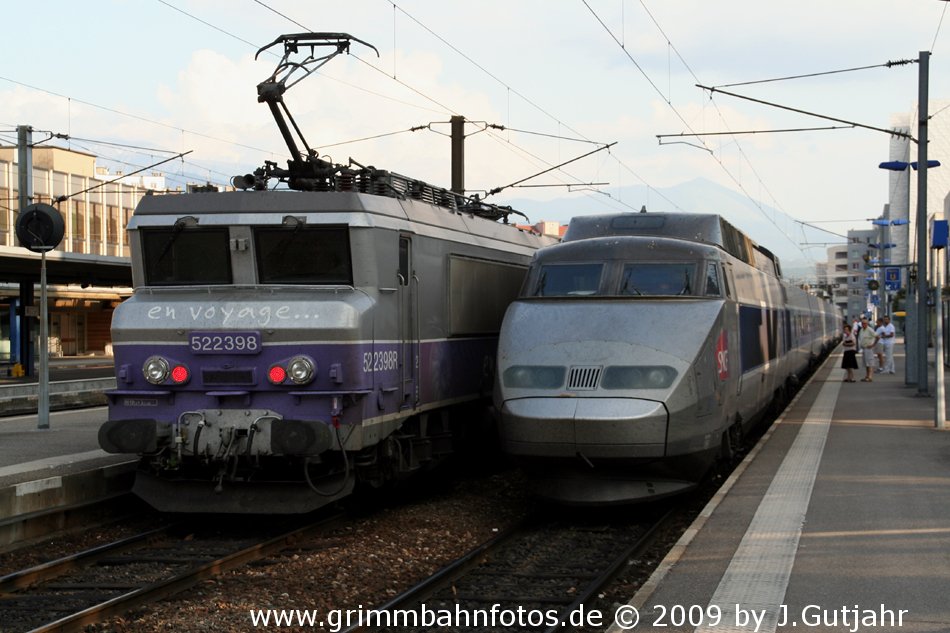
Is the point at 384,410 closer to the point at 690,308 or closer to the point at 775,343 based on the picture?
the point at 690,308

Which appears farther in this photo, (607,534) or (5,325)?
(5,325)

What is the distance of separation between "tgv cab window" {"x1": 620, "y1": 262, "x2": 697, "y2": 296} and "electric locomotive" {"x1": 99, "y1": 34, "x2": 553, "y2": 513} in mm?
2274

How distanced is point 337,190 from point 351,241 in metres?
1.08

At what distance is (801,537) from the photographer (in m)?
9.14

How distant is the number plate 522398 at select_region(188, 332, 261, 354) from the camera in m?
10.3

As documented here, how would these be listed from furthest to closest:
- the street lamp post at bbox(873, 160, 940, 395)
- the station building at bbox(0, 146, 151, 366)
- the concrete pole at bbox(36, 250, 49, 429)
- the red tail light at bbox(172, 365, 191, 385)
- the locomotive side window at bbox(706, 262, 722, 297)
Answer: the station building at bbox(0, 146, 151, 366)
the street lamp post at bbox(873, 160, 940, 395)
the concrete pole at bbox(36, 250, 49, 429)
the locomotive side window at bbox(706, 262, 722, 297)
the red tail light at bbox(172, 365, 191, 385)

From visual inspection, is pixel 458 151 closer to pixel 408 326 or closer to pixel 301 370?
pixel 408 326

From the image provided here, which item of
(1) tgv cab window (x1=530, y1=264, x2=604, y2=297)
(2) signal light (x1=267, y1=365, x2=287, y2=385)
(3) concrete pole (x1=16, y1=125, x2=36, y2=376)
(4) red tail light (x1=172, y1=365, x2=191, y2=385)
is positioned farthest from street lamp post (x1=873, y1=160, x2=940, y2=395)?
(3) concrete pole (x1=16, y1=125, x2=36, y2=376)

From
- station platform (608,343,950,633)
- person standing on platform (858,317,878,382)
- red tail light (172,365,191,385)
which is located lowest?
station platform (608,343,950,633)

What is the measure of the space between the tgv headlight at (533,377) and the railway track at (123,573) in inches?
95.7

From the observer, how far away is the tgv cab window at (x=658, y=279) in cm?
1212

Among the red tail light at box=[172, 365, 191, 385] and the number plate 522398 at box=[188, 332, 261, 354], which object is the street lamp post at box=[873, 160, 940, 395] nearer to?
the number plate 522398 at box=[188, 332, 261, 354]

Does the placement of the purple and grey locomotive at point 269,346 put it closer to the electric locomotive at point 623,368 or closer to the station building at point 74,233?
the electric locomotive at point 623,368

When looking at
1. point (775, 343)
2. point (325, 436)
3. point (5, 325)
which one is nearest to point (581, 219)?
point (775, 343)
